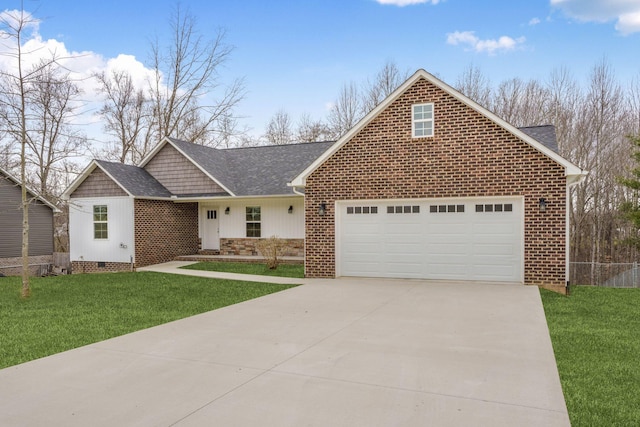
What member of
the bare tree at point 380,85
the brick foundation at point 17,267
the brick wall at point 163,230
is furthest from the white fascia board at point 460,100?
the bare tree at point 380,85

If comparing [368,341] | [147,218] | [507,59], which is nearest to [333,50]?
[507,59]

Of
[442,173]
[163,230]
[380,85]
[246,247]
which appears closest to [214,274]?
[246,247]

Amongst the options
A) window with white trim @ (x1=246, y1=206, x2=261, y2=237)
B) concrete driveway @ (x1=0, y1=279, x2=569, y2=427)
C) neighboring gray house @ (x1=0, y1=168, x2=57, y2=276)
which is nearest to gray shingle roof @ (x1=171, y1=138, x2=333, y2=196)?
window with white trim @ (x1=246, y1=206, x2=261, y2=237)

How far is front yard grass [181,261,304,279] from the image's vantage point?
48.8 ft

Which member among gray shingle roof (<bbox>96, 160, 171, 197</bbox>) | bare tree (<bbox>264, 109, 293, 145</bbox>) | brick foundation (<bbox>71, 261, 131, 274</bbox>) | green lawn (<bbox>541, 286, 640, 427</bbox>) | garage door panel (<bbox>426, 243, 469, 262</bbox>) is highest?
bare tree (<bbox>264, 109, 293, 145</bbox>)

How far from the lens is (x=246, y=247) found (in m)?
19.0

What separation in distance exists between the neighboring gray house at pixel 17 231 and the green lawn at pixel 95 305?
23.7 ft

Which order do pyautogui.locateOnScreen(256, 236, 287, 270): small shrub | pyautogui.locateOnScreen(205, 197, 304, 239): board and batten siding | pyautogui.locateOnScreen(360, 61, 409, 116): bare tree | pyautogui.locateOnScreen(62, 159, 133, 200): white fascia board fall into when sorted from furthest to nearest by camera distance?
pyautogui.locateOnScreen(360, 61, 409, 116): bare tree → pyautogui.locateOnScreen(205, 197, 304, 239): board and batten siding → pyautogui.locateOnScreen(62, 159, 133, 200): white fascia board → pyautogui.locateOnScreen(256, 236, 287, 270): small shrub

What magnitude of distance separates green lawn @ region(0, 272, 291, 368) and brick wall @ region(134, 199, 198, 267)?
2.61 m

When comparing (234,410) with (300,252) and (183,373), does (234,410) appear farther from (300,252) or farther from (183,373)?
(300,252)

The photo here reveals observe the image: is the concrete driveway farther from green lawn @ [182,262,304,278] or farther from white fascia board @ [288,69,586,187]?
green lawn @ [182,262,304,278]

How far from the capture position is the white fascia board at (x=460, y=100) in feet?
35.9

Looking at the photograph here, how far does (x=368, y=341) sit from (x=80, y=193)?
52.7 ft

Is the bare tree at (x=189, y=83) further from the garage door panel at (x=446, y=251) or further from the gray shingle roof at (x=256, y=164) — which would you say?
the garage door panel at (x=446, y=251)
